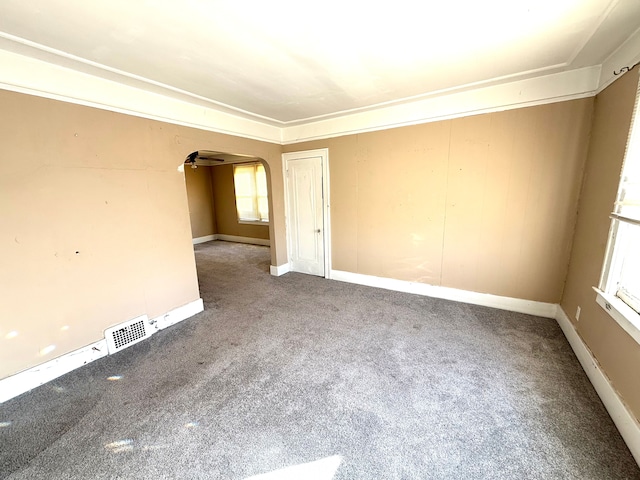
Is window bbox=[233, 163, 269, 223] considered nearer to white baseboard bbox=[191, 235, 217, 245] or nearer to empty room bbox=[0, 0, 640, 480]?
white baseboard bbox=[191, 235, 217, 245]

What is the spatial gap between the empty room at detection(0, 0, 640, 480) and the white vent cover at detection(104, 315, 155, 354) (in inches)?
1.4

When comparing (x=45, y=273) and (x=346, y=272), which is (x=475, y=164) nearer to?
(x=346, y=272)

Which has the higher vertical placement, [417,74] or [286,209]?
[417,74]

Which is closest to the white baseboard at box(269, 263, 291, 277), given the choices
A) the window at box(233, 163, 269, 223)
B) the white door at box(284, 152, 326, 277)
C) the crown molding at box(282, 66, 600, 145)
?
the white door at box(284, 152, 326, 277)

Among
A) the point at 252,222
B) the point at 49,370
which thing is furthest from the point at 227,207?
the point at 49,370

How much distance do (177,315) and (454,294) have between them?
139 inches

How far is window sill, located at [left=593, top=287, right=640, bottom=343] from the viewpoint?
60.8 inches

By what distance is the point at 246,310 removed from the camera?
337cm

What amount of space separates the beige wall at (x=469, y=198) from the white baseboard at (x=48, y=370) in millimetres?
3264

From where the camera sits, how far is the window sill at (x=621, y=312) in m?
1.54

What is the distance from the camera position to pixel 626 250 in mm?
1845

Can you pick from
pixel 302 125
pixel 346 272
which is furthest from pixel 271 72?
pixel 346 272

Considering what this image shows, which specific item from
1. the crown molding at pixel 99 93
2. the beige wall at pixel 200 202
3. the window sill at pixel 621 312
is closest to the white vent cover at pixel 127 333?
the crown molding at pixel 99 93

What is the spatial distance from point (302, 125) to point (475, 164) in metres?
2.59
